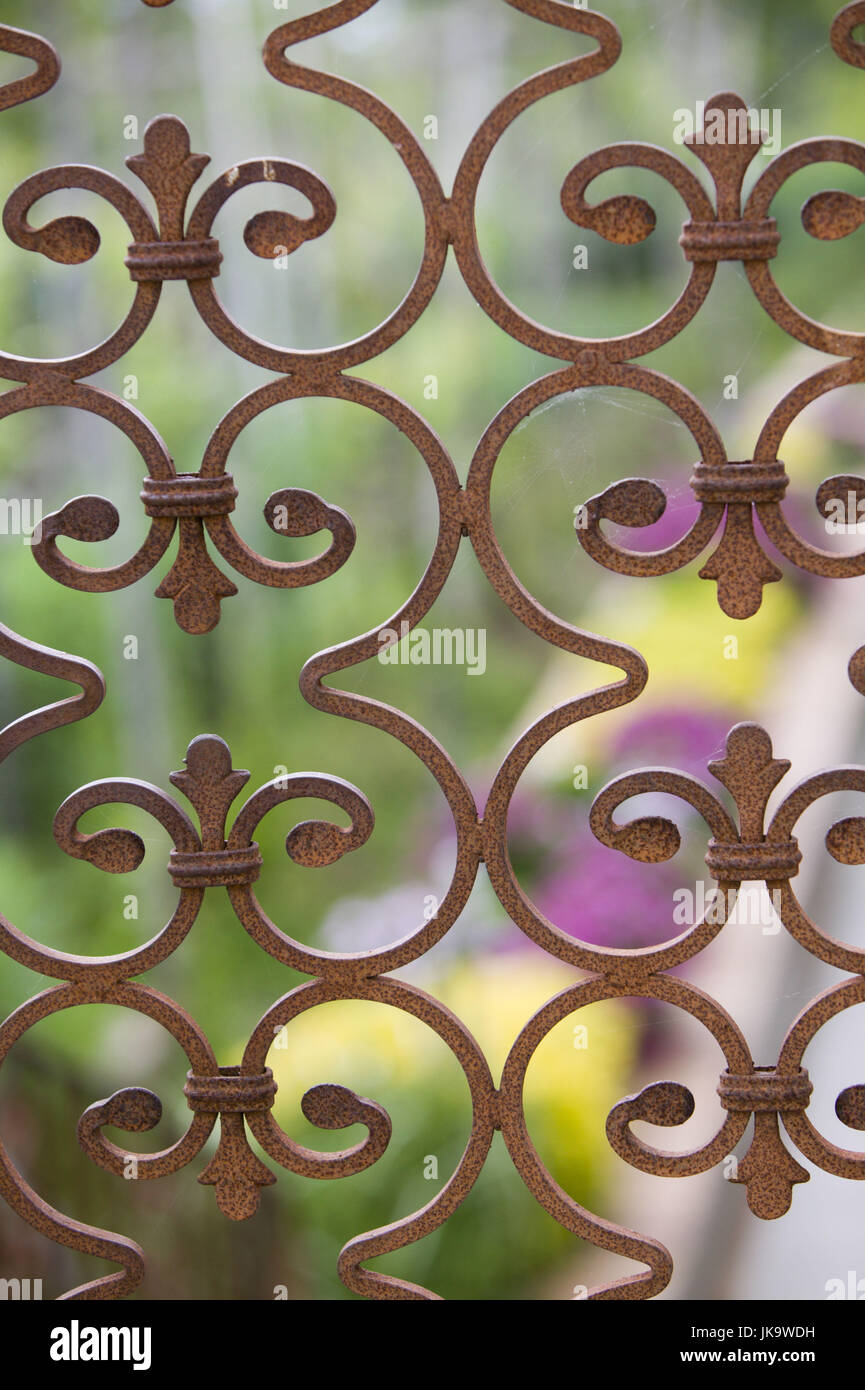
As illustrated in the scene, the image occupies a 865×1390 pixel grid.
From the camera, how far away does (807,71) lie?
1142 millimetres

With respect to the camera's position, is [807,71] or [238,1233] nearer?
[807,71]

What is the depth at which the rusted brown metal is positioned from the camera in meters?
0.71

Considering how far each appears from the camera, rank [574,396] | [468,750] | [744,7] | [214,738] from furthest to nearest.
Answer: [468,750]
[744,7]
[574,396]
[214,738]

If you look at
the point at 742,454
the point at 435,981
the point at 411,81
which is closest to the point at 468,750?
the point at 435,981

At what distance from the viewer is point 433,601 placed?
75 cm

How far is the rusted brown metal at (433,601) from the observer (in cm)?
71

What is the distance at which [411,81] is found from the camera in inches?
45.7

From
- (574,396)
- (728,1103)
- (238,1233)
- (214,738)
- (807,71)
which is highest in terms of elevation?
(807,71)

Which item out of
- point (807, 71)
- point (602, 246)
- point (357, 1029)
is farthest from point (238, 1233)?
point (807, 71)

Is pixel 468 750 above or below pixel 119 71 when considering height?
below

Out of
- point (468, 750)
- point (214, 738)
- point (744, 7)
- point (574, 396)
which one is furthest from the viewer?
point (468, 750)

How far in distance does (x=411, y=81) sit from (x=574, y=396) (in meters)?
0.39
